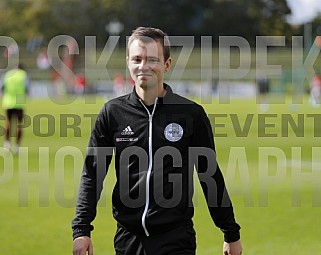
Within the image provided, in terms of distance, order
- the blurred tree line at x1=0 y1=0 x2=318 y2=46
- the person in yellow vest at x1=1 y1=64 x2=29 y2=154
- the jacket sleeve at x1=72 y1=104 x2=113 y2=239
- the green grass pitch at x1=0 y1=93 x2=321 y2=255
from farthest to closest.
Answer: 1. the blurred tree line at x1=0 y1=0 x2=318 y2=46
2. the person in yellow vest at x1=1 y1=64 x2=29 y2=154
3. the green grass pitch at x1=0 y1=93 x2=321 y2=255
4. the jacket sleeve at x1=72 y1=104 x2=113 y2=239

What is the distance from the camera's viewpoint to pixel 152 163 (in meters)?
4.95

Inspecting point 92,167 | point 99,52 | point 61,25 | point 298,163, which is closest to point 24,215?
point 92,167

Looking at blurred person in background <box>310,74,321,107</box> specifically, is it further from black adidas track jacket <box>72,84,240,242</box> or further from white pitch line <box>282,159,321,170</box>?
black adidas track jacket <box>72,84,240,242</box>

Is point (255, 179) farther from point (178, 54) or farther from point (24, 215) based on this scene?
point (178, 54)

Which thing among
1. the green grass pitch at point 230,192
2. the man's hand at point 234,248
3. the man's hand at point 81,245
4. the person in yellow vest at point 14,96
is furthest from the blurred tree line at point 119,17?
the man's hand at point 81,245

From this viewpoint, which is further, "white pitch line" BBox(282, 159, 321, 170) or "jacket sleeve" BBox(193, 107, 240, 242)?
"white pitch line" BBox(282, 159, 321, 170)

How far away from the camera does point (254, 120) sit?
106 ft

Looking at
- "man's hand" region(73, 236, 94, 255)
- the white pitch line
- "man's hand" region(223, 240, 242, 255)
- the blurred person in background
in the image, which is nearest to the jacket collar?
"man's hand" region(73, 236, 94, 255)

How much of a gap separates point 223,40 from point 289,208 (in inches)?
1809

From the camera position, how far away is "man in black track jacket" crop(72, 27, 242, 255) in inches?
195

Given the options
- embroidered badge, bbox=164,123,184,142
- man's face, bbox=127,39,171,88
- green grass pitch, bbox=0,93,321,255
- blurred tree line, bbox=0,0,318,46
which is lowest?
green grass pitch, bbox=0,93,321,255

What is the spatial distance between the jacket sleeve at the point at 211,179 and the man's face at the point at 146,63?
0.38 meters

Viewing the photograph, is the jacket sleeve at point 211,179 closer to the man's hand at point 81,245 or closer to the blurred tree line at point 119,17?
the man's hand at point 81,245

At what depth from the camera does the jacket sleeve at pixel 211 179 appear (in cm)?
508
